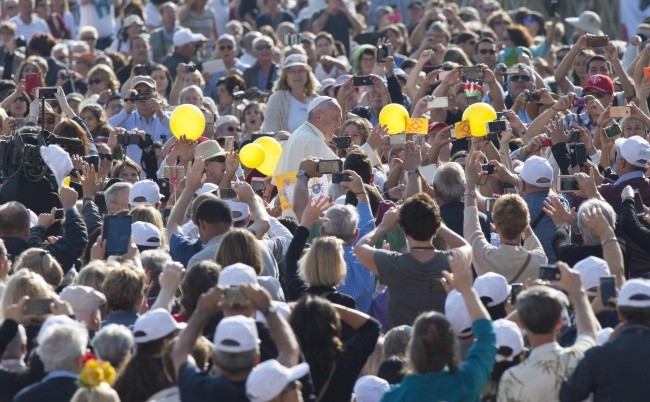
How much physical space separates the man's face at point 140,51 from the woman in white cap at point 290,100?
3.66 m

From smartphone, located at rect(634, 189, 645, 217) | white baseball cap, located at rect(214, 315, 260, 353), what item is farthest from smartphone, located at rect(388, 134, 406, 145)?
white baseball cap, located at rect(214, 315, 260, 353)

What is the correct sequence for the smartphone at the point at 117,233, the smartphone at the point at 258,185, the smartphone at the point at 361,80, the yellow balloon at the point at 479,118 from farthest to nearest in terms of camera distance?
the smartphone at the point at 361,80 → the smartphone at the point at 258,185 → the yellow balloon at the point at 479,118 → the smartphone at the point at 117,233

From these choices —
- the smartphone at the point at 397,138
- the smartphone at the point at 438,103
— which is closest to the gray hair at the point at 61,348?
the smartphone at the point at 397,138

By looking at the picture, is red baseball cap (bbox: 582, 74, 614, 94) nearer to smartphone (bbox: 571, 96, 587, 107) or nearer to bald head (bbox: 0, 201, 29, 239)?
smartphone (bbox: 571, 96, 587, 107)

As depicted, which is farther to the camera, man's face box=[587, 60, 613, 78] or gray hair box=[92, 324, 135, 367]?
man's face box=[587, 60, 613, 78]

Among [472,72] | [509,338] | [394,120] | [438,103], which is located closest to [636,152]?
[394,120]

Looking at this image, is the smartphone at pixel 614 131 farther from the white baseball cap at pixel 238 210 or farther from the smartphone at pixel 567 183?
the white baseball cap at pixel 238 210

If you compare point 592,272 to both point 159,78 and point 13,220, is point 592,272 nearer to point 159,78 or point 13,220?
point 13,220

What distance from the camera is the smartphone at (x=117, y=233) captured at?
8.40 m

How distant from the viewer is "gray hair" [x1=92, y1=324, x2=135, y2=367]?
6.92 meters

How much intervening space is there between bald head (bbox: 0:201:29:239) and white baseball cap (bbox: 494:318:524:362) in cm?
359

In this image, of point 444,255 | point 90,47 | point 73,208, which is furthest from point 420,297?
point 90,47

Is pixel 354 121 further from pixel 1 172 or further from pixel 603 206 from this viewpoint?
pixel 603 206

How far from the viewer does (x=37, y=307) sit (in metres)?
7.27
